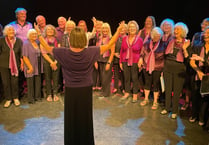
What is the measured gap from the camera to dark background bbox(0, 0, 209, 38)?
6527mm

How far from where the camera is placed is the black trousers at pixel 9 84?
13.6 ft

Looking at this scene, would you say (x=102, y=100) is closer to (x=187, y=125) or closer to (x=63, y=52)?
(x=187, y=125)

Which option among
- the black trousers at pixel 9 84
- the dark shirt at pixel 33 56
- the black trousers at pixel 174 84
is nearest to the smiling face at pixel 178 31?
the black trousers at pixel 174 84

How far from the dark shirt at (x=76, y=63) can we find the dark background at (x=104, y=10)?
5045 mm

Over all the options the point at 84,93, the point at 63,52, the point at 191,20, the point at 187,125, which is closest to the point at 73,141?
the point at 84,93

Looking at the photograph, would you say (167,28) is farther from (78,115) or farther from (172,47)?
(78,115)

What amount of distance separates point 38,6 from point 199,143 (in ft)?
19.6

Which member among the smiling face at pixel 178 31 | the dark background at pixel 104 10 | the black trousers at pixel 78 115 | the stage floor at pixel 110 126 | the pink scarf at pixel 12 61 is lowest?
the stage floor at pixel 110 126

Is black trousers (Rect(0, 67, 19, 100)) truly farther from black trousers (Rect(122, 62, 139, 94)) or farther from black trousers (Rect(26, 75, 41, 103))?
black trousers (Rect(122, 62, 139, 94))

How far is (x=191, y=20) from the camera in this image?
629cm

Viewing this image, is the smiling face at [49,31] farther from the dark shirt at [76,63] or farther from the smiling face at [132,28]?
the dark shirt at [76,63]

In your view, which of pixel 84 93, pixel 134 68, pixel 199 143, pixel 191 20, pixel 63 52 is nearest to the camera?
pixel 63 52

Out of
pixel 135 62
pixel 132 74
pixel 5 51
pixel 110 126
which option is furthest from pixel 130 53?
pixel 5 51

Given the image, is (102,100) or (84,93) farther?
(102,100)
